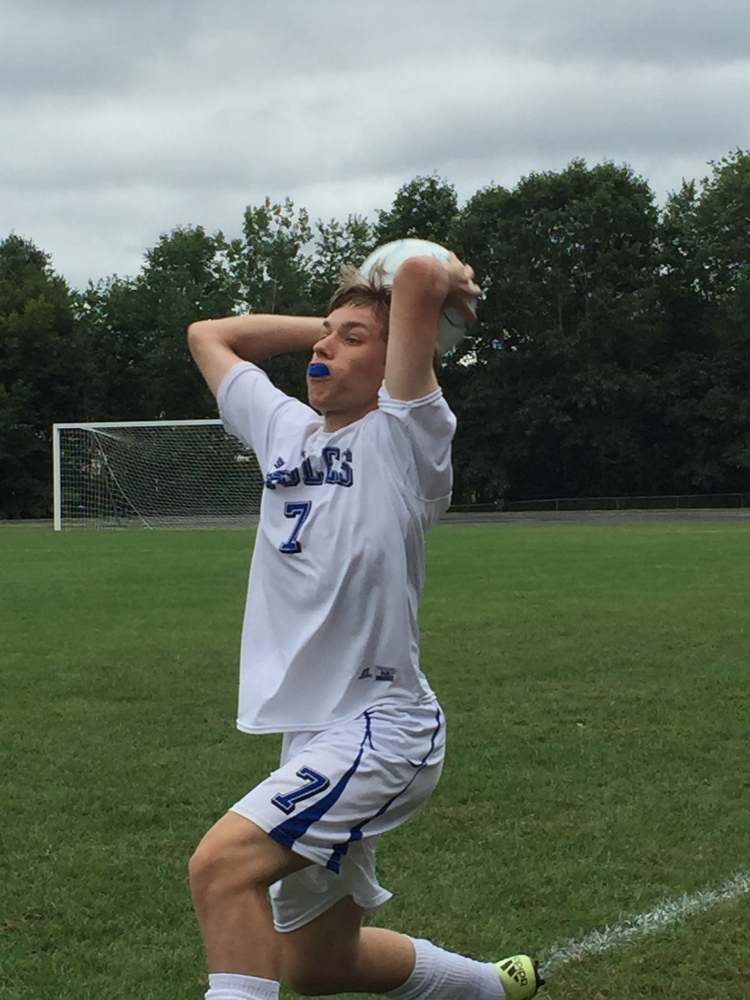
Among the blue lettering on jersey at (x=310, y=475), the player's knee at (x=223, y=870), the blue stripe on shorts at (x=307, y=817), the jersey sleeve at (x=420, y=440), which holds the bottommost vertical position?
the player's knee at (x=223, y=870)

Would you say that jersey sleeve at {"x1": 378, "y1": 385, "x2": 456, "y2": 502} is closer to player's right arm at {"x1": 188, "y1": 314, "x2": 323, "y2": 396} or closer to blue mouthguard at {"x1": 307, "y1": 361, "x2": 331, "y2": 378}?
blue mouthguard at {"x1": 307, "y1": 361, "x2": 331, "y2": 378}

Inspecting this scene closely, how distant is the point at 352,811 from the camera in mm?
2773

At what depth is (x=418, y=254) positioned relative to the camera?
9.73 ft

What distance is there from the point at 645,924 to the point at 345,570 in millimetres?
2232

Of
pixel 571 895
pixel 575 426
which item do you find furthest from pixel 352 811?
pixel 575 426

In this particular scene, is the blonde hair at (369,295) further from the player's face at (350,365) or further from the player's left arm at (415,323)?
the player's left arm at (415,323)

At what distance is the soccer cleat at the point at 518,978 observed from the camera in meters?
3.49

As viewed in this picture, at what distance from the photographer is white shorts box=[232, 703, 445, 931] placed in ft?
8.94

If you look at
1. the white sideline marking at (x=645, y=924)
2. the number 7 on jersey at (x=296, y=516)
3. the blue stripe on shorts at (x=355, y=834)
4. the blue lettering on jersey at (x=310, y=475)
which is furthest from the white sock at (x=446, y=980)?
the blue lettering on jersey at (x=310, y=475)

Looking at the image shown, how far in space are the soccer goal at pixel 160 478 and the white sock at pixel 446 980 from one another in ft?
108

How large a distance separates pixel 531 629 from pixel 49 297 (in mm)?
50609

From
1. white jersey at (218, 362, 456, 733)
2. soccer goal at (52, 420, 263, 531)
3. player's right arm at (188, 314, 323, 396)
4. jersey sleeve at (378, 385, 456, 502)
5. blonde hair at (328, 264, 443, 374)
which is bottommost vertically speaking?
soccer goal at (52, 420, 263, 531)

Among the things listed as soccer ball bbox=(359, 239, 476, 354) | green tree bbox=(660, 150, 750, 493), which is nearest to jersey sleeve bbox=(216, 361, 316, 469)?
soccer ball bbox=(359, 239, 476, 354)

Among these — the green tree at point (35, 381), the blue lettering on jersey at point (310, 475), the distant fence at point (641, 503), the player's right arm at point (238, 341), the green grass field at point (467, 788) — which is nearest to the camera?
the blue lettering on jersey at point (310, 475)
